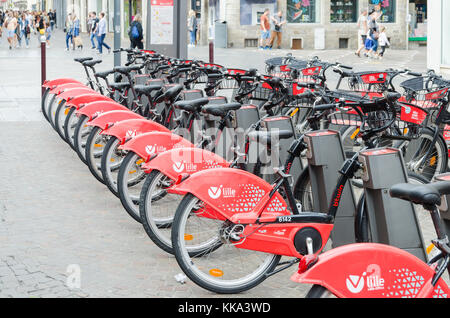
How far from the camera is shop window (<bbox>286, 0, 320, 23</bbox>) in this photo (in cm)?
3294

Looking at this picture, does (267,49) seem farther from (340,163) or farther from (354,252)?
(354,252)

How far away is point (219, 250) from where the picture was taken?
17.6 ft

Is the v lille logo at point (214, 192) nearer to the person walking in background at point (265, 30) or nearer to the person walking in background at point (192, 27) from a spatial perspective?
the person walking in background at point (265, 30)

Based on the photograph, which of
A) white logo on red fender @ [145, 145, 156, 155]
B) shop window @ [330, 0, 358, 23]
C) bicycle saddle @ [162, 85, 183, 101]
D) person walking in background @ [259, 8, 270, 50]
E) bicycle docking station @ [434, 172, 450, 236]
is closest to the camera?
bicycle docking station @ [434, 172, 450, 236]

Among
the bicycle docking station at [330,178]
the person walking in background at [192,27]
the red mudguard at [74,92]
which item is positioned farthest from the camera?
the person walking in background at [192,27]

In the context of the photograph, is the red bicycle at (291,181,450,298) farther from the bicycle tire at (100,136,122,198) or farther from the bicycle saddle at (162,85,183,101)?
the bicycle saddle at (162,85,183,101)

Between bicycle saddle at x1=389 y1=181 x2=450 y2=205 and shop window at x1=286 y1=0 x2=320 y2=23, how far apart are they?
1215 inches

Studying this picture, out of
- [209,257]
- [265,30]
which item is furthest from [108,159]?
[265,30]

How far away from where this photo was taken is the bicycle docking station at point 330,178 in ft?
16.5

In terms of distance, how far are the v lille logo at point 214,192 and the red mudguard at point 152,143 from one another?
1.33 metres

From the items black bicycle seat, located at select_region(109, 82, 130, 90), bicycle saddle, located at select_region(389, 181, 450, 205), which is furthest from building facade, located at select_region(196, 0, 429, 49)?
bicycle saddle, located at select_region(389, 181, 450, 205)

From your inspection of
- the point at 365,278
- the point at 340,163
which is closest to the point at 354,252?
the point at 365,278

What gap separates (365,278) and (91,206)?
4466 mm

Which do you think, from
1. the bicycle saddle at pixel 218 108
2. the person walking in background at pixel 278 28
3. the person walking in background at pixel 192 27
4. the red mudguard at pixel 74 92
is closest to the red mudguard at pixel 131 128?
the bicycle saddle at pixel 218 108
